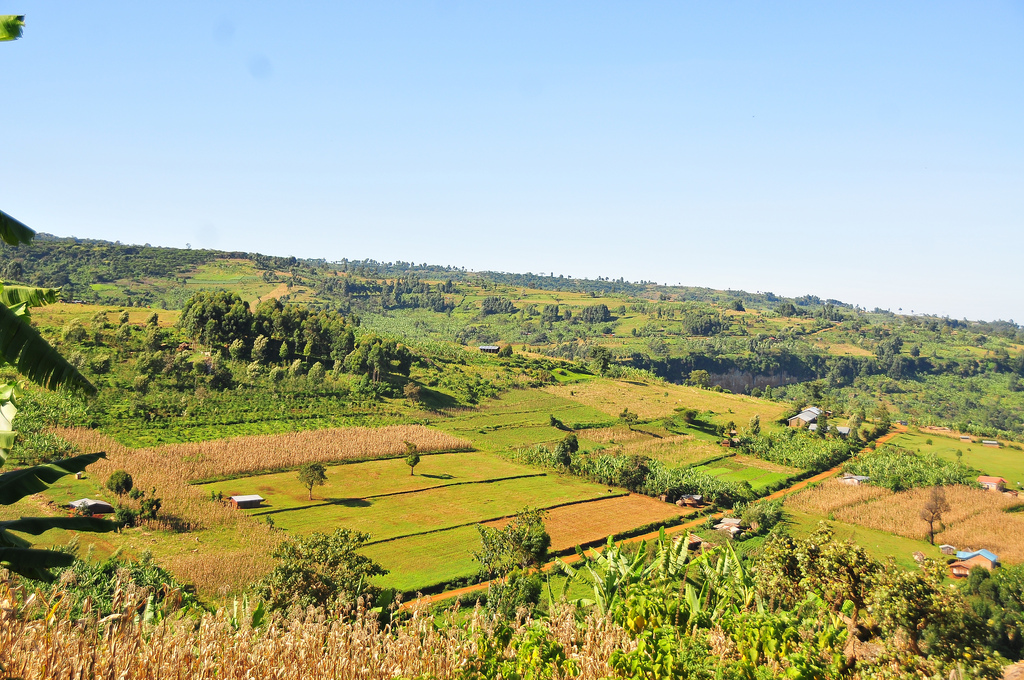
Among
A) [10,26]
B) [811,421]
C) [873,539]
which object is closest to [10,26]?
[10,26]

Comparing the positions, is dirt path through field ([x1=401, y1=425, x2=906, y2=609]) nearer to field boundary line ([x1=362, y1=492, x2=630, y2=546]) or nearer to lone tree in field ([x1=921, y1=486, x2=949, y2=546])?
field boundary line ([x1=362, y1=492, x2=630, y2=546])

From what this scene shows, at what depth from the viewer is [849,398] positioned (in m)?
136

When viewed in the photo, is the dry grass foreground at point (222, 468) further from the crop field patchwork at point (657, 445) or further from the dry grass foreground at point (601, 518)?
the crop field patchwork at point (657, 445)

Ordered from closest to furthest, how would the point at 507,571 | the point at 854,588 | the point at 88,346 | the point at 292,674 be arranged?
the point at 292,674 → the point at 854,588 → the point at 507,571 → the point at 88,346

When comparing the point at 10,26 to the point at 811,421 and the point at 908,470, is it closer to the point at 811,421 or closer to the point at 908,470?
the point at 908,470

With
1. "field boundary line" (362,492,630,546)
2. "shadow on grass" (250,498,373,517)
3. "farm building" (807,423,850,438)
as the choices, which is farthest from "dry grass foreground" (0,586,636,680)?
"farm building" (807,423,850,438)

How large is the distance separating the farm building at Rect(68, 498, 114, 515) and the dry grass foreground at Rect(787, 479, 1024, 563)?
48.6 metres

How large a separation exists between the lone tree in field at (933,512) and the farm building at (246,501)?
1833 inches

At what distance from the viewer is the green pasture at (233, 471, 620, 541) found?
37.5 m

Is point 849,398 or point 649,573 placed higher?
point 649,573

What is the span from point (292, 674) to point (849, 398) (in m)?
152

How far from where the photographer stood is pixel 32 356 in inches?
223

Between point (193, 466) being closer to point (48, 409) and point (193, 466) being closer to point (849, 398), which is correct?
point (48, 409)

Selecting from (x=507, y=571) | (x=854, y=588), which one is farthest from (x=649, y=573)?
(x=507, y=571)
